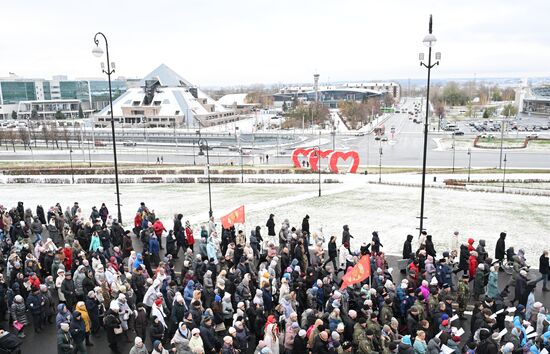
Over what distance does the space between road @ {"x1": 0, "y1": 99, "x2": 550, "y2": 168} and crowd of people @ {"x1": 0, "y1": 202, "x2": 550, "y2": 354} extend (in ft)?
143

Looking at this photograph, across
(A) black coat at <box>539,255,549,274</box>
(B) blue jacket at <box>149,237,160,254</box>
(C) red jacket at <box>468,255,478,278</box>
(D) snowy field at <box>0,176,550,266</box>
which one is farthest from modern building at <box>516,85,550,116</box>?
(B) blue jacket at <box>149,237,160,254</box>

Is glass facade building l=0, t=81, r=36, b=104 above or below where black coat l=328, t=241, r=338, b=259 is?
above

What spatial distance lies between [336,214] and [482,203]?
32.1 feet

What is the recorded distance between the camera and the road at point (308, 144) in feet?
189

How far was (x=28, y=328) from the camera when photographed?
12.8m

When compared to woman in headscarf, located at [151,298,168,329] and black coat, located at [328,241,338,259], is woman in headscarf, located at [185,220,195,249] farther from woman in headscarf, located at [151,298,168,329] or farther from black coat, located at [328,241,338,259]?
woman in headscarf, located at [151,298,168,329]

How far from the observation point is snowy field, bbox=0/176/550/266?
21750mm

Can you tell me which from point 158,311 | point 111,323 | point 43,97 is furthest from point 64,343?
point 43,97

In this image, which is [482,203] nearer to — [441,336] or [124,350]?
[441,336]

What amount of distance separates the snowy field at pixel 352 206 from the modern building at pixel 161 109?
7993 centimetres

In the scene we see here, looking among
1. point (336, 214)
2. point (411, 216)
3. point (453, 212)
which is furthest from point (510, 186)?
point (336, 214)

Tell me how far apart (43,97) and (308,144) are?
121680 mm

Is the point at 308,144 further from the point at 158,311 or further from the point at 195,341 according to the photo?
the point at 195,341

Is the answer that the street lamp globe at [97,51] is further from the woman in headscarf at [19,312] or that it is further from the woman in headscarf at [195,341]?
the woman in headscarf at [195,341]
